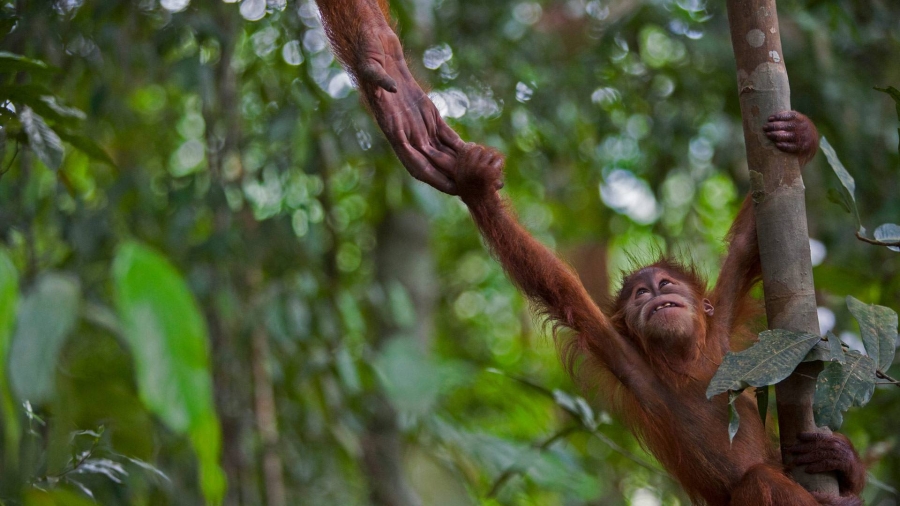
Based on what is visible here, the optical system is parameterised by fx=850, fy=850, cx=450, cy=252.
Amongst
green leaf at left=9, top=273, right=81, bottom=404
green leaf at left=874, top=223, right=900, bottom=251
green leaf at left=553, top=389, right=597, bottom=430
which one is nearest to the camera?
green leaf at left=9, top=273, right=81, bottom=404

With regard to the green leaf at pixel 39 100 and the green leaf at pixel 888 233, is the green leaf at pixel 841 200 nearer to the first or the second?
the green leaf at pixel 888 233

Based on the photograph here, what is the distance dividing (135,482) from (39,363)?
167 centimetres

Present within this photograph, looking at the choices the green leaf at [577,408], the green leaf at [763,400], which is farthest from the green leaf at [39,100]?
the green leaf at [763,400]

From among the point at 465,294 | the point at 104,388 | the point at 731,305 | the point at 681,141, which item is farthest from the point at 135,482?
the point at 465,294

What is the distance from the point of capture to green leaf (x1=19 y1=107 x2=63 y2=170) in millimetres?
3258

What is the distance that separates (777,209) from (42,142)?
8.79 feet

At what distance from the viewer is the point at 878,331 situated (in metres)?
2.56

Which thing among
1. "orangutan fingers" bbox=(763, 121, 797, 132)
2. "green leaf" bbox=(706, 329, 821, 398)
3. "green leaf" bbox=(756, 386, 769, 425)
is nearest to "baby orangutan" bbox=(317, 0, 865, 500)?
"orangutan fingers" bbox=(763, 121, 797, 132)

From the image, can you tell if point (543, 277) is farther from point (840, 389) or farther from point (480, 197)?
point (840, 389)

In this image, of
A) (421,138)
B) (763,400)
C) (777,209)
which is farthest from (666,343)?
(421,138)

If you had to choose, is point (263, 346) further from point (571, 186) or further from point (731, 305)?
point (571, 186)

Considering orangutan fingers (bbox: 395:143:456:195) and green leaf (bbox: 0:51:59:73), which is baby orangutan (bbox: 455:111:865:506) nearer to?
orangutan fingers (bbox: 395:143:456:195)

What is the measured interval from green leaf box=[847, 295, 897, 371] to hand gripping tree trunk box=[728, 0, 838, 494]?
5.6 inches

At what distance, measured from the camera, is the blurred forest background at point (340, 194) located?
165 inches
